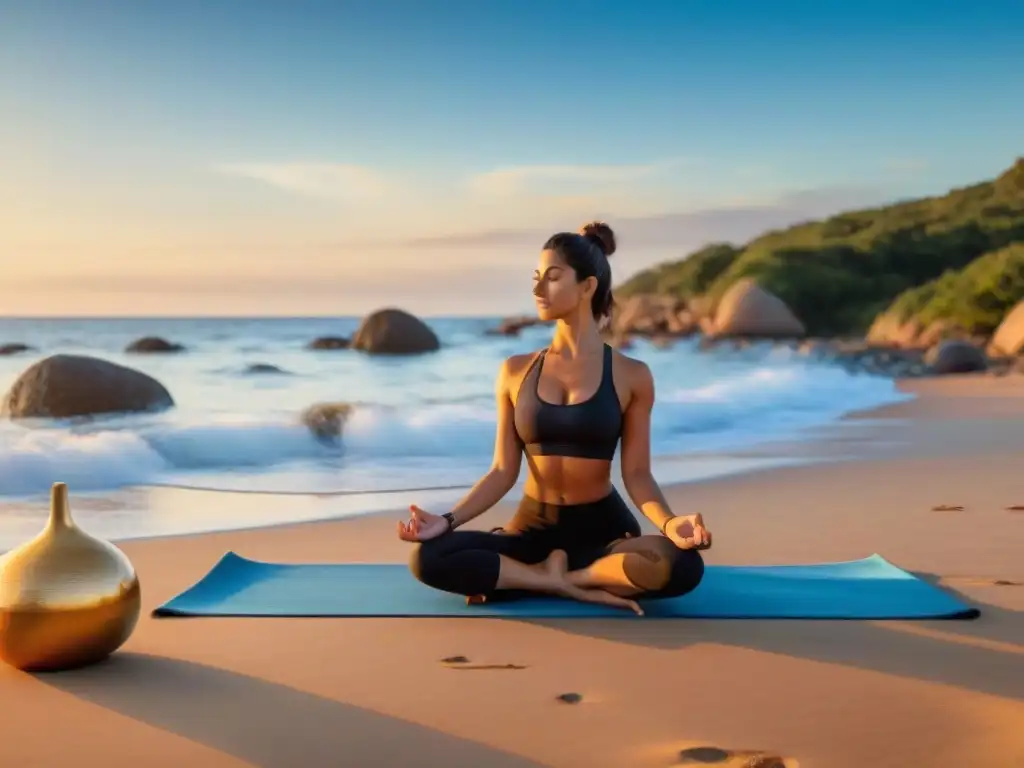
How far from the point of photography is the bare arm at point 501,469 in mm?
3803

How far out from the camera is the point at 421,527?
364cm

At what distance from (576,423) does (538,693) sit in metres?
A: 1.11

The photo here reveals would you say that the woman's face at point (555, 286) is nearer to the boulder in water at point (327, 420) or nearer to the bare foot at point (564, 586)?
the bare foot at point (564, 586)

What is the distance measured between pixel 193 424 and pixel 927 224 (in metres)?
50.8

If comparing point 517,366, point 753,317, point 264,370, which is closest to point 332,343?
point 264,370

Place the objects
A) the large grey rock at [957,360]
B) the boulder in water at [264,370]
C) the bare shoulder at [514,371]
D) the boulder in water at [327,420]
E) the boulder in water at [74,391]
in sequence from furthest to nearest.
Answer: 1. the boulder in water at [264,370]
2. the large grey rock at [957,360]
3. the boulder in water at [74,391]
4. the boulder in water at [327,420]
5. the bare shoulder at [514,371]

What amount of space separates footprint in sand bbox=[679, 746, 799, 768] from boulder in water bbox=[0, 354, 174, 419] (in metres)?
8.15

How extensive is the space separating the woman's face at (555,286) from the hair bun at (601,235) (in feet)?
0.48

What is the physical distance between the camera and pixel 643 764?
2.35 meters

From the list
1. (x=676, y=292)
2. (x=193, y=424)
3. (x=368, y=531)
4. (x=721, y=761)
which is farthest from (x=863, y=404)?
(x=676, y=292)

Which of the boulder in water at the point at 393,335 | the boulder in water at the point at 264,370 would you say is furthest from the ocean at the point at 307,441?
the boulder in water at the point at 393,335

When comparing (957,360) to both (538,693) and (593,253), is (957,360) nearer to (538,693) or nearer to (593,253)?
(593,253)

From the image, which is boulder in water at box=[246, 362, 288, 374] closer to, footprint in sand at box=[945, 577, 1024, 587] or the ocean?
the ocean

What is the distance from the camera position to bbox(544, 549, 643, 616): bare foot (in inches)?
146
